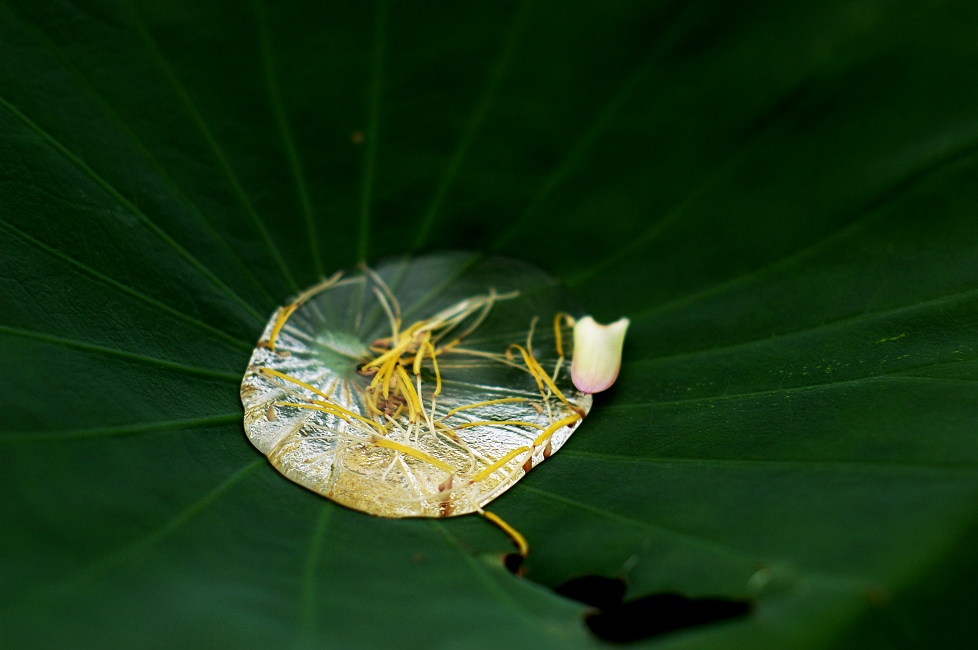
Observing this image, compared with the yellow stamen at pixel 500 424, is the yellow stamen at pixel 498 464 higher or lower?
lower

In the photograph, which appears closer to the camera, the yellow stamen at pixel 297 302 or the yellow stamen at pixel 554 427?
the yellow stamen at pixel 554 427

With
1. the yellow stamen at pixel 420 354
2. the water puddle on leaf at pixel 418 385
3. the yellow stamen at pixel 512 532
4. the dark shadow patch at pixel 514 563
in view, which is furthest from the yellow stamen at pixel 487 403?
the dark shadow patch at pixel 514 563

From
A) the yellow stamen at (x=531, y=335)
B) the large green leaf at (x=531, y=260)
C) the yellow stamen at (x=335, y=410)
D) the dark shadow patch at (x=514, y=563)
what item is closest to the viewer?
the large green leaf at (x=531, y=260)

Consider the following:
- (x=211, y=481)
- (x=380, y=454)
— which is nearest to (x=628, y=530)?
(x=380, y=454)

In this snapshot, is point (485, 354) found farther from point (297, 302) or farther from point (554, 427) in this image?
point (297, 302)

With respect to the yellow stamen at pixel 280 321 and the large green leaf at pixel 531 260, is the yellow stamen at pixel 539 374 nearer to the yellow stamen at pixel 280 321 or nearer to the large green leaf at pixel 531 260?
the large green leaf at pixel 531 260

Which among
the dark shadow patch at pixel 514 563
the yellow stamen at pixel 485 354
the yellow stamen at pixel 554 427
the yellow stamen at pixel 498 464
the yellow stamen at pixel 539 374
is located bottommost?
the dark shadow patch at pixel 514 563
